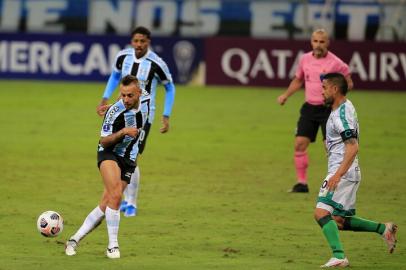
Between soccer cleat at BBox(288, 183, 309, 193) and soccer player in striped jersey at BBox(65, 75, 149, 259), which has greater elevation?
soccer player in striped jersey at BBox(65, 75, 149, 259)

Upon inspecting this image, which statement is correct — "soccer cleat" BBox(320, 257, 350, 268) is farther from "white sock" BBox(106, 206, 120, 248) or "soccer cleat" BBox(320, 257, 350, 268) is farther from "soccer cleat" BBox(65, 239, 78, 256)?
"soccer cleat" BBox(65, 239, 78, 256)

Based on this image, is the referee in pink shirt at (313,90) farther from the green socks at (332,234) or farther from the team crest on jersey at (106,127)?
the green socks at (332,234)

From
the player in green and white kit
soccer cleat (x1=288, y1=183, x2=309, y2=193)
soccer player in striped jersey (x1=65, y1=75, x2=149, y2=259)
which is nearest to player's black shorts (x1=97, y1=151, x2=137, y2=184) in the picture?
soccer player in striped jersey (x1=65, y1=75, x2=149, y2=259)

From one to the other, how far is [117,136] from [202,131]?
12.8 m

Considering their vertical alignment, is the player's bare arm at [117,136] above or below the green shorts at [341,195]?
above

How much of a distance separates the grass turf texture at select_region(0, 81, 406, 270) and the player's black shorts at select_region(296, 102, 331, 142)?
916mm

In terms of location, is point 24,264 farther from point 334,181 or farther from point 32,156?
point 32,156

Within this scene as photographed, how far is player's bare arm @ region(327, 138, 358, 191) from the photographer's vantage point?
35.2 feet

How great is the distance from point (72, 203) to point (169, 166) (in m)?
4.31

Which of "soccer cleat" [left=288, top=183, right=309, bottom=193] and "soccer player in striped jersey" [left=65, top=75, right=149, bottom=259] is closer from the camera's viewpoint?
"soccer player in striped jersey" [left=65, top=75, right=149, bottom=259]

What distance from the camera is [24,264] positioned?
36.1 ft

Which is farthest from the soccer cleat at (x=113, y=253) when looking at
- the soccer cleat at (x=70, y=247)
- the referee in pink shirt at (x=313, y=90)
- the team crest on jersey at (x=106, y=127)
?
the referee in pink shirt at (x=313, y=90)

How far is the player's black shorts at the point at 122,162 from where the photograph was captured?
1174cm

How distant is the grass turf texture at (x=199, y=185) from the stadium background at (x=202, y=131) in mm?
30
